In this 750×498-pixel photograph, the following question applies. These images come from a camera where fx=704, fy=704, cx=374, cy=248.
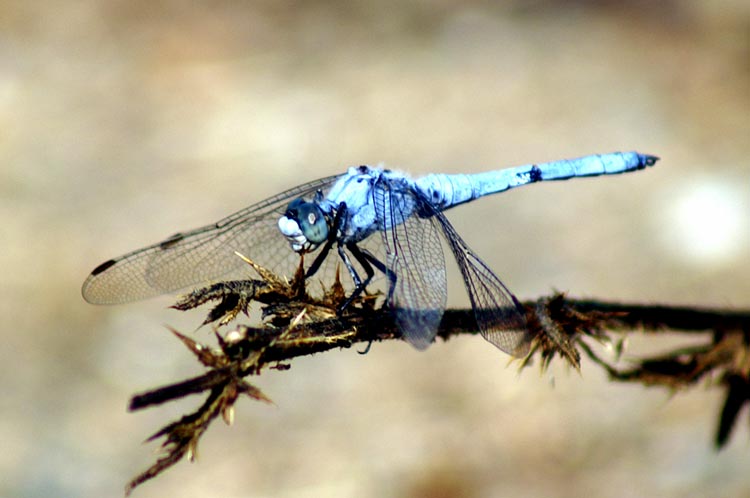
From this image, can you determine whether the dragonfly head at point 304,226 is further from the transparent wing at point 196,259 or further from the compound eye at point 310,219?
the transparent wing at point 196,259

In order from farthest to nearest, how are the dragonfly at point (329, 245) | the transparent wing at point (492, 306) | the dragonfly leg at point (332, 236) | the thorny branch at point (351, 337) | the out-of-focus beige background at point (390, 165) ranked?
1. the out-of-focus beige background at point (390, 165)
2. the dragonfly leg at point (332, 236)
3. the dragonfly at point (329, 245)
4. the transparent wing at point (492, 306)
5. the thorny branch at point (351, 337)

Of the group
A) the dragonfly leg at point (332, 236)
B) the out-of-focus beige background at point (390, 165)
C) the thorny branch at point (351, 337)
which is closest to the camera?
the thorny branch at point (351, 337)

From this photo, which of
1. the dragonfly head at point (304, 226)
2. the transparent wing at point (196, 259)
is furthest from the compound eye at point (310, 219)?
the transparent wing at point (196, 259)

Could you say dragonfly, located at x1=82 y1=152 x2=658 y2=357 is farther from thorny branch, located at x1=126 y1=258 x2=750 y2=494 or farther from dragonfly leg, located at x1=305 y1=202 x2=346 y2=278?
thorny branch, located at x1=126 y1=258 x2=750 y2=494

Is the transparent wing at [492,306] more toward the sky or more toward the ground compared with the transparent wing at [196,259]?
more toward the ground

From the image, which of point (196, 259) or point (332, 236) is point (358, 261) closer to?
point (332, 236)

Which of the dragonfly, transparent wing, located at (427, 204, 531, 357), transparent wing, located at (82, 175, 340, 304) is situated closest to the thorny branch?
transparent wing, located at (427, 204, 531, 357)

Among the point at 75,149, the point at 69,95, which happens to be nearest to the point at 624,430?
the point at 75,149
